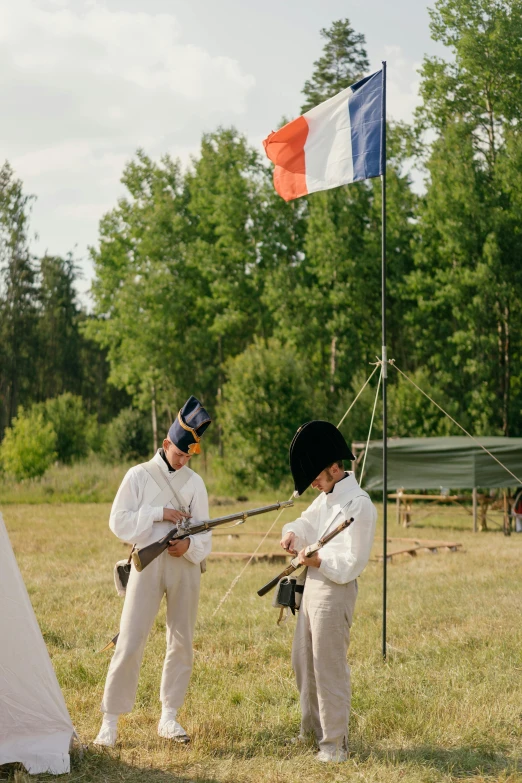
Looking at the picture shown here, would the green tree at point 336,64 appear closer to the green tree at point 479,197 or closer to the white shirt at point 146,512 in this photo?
the green tree at point 479,197

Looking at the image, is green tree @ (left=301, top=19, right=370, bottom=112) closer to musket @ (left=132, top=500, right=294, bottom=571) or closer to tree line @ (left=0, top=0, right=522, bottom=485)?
tree line @ (left=0, top=0, right=522, bottom=485)

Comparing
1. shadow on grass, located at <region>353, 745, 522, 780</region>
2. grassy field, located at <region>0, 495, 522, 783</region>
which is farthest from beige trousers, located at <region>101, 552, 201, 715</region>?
shadow on grass, located at <region>353, 745, 522, 780</region>

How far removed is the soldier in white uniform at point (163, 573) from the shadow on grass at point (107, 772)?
253 millimetres

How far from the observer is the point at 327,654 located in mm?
5613

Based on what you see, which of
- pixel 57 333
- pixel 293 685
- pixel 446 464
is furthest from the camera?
pixel 57 333

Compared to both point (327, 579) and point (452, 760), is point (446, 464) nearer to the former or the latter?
point (452, 760)

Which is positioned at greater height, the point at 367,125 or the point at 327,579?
the point at 367,125

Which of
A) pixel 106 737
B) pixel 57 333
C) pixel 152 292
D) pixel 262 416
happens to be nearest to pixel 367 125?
pixel 106 737

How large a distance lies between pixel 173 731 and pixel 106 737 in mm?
450

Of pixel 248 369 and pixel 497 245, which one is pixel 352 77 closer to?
pixel 497 245

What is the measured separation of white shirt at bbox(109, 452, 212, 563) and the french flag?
Result: 4.00 metres

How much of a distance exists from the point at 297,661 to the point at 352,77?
38.2 m

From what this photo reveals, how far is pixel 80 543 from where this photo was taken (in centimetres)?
1733

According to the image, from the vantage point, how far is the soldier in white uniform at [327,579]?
559cm
